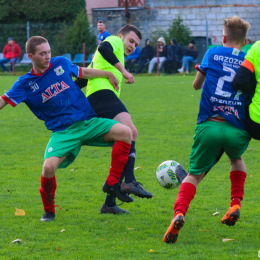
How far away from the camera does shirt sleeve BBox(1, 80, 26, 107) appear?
4.21 m

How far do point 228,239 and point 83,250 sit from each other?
45.0 inches

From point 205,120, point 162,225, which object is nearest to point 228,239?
point 162,225

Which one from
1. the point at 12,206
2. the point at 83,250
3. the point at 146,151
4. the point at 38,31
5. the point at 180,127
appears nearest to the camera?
the point at 83,250

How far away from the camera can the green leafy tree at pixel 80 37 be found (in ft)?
80.2

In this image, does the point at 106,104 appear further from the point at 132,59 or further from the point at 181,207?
the point at 132,59

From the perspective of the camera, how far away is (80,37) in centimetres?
2467

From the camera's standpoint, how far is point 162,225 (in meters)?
4.21

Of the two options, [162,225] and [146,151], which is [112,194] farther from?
[146,151]

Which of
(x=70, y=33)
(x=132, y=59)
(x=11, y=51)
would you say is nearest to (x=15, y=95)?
(x=132, y=59)

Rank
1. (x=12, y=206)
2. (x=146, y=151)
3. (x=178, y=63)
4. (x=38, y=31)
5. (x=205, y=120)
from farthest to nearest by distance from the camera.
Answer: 1. (x=38, y=31)
2. (x=178, y=63)
3. (x=146, y=151)
4. (x=12, y=206)
5. (x=205, y=120)

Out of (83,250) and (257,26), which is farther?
(257,26)

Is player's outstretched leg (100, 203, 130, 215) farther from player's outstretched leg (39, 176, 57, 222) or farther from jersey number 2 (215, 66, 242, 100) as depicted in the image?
jersey number 2 (215, 66, 242, 100)

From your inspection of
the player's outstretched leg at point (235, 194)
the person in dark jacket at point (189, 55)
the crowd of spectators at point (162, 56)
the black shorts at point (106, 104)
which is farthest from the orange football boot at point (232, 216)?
the person in dark jacket at point (189, 55)

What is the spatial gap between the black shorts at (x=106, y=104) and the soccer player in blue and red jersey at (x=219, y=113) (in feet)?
3.63
